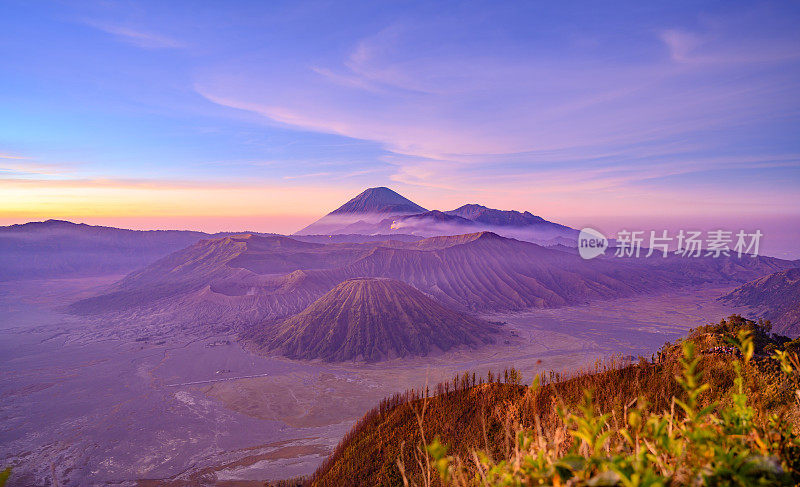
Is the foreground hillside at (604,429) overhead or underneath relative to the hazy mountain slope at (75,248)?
overhead

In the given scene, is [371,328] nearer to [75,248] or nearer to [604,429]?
[604,429]

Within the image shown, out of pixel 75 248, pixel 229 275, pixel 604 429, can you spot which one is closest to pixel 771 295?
pixel 604 429

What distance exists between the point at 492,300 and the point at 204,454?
216 feet

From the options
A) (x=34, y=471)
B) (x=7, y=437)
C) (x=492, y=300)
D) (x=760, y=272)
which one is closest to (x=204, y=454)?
(x=34, y=471)

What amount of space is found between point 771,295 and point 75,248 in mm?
214406

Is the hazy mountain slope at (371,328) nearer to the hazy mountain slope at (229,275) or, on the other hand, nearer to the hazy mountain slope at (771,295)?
the hazy mountain slope at (229,275)

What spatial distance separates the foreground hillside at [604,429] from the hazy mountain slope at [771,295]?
70538 mm

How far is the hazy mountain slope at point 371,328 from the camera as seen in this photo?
172 ft

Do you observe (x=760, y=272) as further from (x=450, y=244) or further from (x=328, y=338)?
(x=328, y=338)

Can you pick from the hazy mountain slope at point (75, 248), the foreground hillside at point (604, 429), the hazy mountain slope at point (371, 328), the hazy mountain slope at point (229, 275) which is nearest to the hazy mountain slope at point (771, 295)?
the hazy mountain slope at point (371, 328)

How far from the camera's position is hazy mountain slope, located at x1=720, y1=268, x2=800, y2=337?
65725mm

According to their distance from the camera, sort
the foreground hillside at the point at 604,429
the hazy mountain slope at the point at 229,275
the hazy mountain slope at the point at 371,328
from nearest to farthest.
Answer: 1. the foreground hillside at the point at 604,429
2. the hazy mountain slope at the point at 371,328
3. the hazy mountain slope at the point at 229,275

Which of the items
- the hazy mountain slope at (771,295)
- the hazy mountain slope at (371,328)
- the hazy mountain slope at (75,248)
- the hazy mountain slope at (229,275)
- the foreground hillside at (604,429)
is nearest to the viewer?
the foreground hillside at (604,429)

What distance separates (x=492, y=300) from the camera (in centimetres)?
8444
